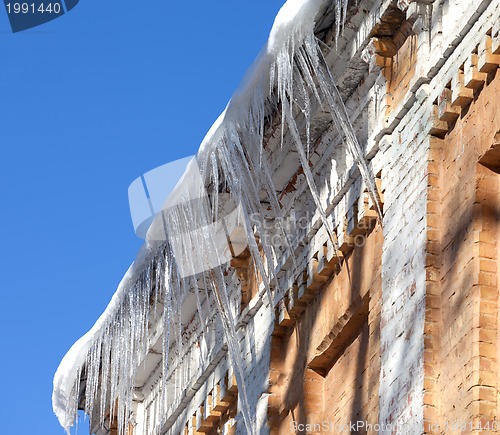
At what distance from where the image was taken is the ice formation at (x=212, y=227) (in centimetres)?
1115

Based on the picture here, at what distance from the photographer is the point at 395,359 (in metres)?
9.64

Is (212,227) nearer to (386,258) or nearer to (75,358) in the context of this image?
(386,258)

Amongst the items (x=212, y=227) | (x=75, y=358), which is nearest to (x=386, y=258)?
(x=212, y=227)

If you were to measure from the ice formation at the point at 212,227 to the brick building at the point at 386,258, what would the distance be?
6.2 inches

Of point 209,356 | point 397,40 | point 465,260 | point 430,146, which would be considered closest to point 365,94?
point 397,40

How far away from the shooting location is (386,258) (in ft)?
33.5

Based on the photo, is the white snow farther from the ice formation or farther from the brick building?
the brick building

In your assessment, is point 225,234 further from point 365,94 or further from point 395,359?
point 395,359

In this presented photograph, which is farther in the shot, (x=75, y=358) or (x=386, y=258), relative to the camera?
(x=75, y=358)

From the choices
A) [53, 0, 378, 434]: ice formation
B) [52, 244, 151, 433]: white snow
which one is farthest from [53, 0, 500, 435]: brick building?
[52, 244, 151, 433]: white snow

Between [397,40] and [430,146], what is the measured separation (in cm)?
126

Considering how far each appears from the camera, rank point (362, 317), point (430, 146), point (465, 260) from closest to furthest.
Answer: point (465, 260) < point (430, 146) < point (362, 317)

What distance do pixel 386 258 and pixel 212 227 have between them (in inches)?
119

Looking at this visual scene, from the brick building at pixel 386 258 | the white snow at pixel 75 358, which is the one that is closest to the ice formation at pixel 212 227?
the white snow at pixel 75 358
